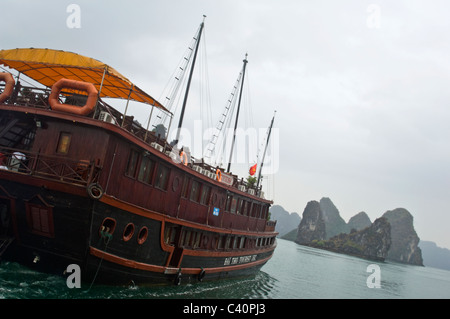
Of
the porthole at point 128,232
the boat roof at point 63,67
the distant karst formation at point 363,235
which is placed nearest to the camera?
the porthole at point 128,232

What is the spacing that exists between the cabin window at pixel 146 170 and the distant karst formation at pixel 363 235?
4781 inches

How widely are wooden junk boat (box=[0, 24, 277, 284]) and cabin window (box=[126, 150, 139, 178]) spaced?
0.03m

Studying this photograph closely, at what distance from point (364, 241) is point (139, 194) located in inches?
5091

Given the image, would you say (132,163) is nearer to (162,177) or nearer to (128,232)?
(162,177)

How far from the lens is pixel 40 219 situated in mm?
9000

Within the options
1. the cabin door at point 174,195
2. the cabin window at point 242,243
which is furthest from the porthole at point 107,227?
the cabin window at point 242,243

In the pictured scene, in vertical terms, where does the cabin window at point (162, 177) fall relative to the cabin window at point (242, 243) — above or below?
above

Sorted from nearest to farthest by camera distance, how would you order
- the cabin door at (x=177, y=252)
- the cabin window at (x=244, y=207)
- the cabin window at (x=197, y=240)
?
the cabin door at (x=177, y=252) → the cabin window at (x=197, y=240) → the cabin window at (x=244, y=207)

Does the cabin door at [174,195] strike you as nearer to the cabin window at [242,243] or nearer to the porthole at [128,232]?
the porthole at [128,232]

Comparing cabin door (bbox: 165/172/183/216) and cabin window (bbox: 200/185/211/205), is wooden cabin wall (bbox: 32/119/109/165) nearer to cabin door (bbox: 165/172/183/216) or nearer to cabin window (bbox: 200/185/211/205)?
cabin door (bbox: 165/172/183/216)

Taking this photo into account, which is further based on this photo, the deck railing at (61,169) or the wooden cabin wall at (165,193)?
the wooden cabin wall at (165,193)

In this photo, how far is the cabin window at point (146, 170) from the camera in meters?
10.4

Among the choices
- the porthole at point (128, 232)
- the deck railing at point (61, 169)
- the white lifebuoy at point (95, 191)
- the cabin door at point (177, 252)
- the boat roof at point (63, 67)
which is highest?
the boat roof at point (63, 67)

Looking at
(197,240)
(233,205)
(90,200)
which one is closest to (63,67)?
(90,200)
